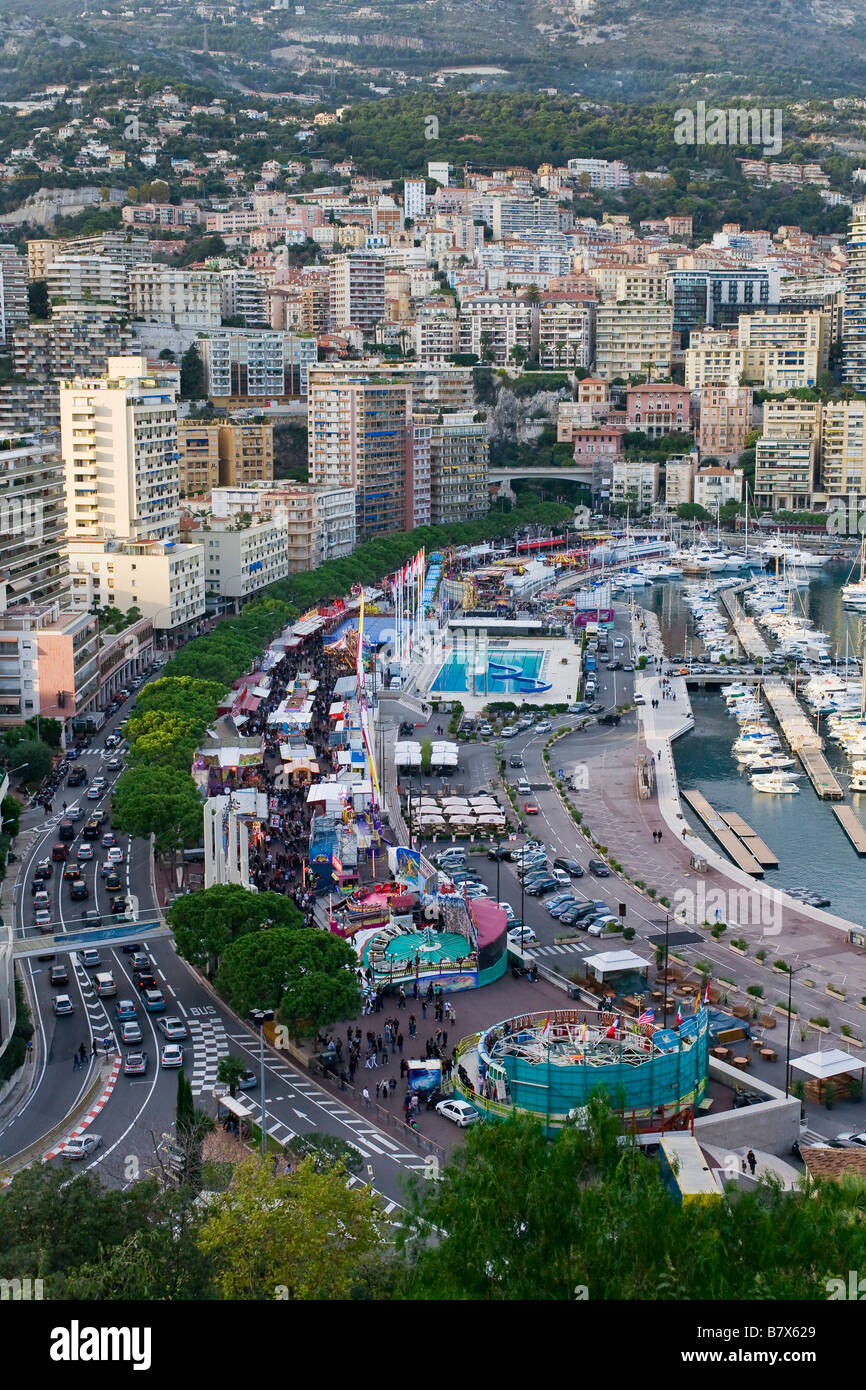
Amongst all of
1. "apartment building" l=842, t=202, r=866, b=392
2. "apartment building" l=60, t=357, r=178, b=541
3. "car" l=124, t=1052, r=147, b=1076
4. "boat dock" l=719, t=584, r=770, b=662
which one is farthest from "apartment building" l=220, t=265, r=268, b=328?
"car" l=124, t=1052, r=147, b=1076

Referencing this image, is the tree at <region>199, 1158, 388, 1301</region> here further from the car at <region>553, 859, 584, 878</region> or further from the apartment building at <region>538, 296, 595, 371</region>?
the apartment building at <region>538, 296, 595, 371</region>

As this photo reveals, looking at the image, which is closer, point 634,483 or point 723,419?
point 634,483

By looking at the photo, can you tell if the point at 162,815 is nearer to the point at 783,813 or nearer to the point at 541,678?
the point at 783,813

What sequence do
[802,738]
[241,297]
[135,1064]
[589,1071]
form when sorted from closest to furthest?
[589,1071] → [135,1064] → [802,738] → [241,297]

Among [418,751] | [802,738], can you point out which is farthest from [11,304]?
[802,738]

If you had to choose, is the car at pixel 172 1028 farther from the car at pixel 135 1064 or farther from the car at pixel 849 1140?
the car at pixel 849 1140

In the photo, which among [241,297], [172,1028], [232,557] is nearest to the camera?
[172,1028]

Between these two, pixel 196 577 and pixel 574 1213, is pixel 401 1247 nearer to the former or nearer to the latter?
pixel 574 1213
